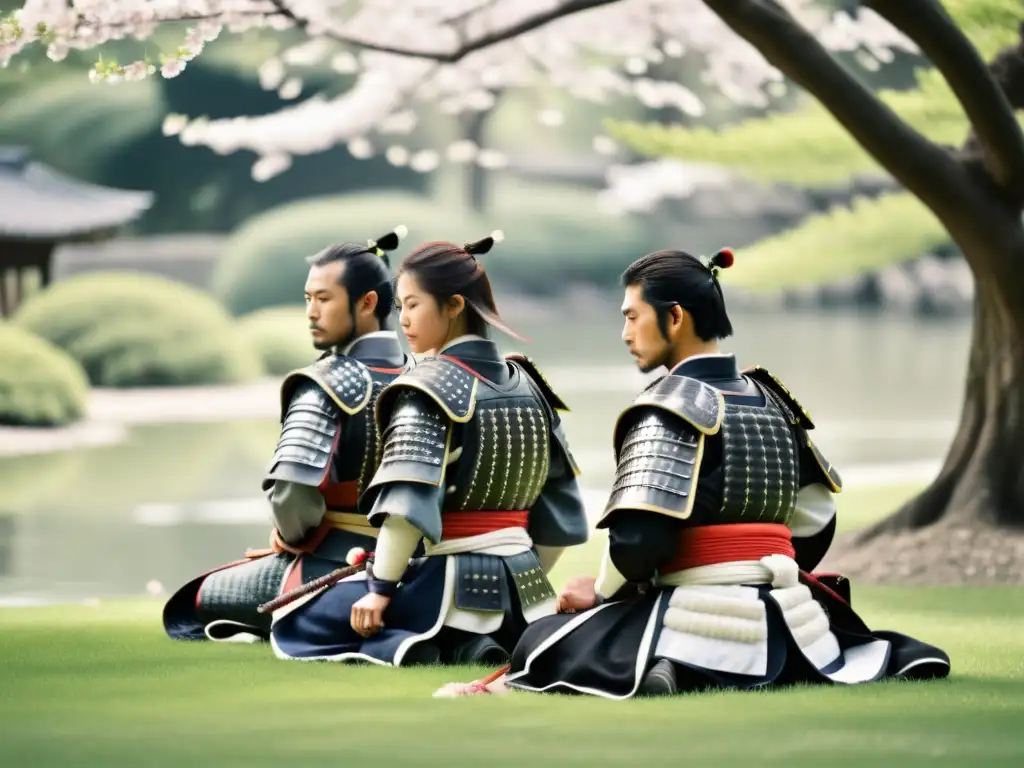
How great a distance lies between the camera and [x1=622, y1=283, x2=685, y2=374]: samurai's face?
3475 millimetres

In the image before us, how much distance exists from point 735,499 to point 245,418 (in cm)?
977

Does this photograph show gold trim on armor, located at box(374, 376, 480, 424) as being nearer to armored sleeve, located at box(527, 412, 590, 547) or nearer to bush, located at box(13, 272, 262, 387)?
armored sleeve, located at box(527, 412, 590, 547)

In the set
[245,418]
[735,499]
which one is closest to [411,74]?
[245,418]

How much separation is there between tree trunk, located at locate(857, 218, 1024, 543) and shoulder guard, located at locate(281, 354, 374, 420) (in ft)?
9.70

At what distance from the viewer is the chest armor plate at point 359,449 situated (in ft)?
13.7

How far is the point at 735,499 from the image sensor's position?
3.40m

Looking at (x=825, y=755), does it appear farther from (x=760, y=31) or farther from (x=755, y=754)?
(x=760, y=31)

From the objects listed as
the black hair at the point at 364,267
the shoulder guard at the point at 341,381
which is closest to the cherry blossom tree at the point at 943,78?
the black hair at the point at 364,267

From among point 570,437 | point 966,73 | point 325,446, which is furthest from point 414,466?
point 570,437

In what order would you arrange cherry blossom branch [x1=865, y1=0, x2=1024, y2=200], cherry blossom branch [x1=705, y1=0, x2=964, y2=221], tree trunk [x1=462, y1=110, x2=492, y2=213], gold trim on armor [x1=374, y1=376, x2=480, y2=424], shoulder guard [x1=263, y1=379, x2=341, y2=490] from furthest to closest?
tree trunk [x1=462, y1=110, x2=492, y2=213]
cherry blossom branch [x1=705, y1=0, x2=964, y2=221]
cherry blossom branch [x1=865, y1=0, x2=1024, y2=200]
shoulder guard [x1=263, y1=379, x2=341, y2=490]
gold trim on armor [x1=374, y1=376, x2=480, y2=424]

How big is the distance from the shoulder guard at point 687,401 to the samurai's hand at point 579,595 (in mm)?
313

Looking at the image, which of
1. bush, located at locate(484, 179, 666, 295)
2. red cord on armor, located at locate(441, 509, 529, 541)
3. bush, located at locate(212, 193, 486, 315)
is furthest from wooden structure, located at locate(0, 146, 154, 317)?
red cord on armor, located at locate(441, 509, 529, 541)

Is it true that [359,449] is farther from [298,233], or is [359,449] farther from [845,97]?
[298,233]

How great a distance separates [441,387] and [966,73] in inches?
110
